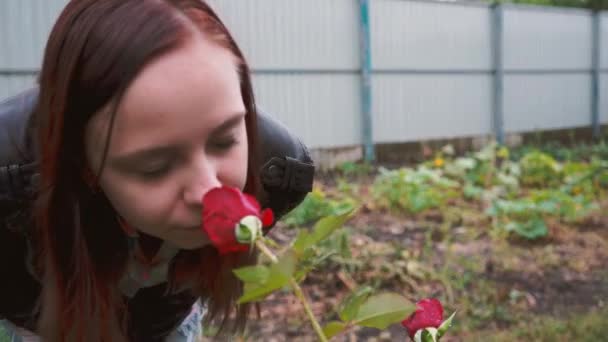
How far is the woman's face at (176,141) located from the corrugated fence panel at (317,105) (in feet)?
17.9

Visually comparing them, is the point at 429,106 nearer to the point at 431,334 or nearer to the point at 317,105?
the point at 317,105

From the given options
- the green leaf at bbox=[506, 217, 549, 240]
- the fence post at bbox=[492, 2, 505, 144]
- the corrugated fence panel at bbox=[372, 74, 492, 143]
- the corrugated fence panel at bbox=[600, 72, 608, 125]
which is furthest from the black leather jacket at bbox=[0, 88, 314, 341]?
the corrugated fence panel at bbox=[600, 72, 608, 125]

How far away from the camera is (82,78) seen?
660mm

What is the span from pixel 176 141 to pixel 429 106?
7.21 meters

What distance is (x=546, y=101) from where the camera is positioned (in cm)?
890

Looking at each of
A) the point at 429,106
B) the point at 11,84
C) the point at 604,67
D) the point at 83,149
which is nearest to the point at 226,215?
the point at 83,149

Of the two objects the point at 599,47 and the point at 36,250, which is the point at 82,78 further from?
the point at 599,47

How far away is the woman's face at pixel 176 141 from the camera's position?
0.55 meters

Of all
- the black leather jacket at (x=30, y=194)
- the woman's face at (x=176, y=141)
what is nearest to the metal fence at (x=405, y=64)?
the black leather jacket at (x=30, y=194)

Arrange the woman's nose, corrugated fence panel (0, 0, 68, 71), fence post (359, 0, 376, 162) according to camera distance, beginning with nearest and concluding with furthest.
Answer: the woman's nose
corrugated fence panel (0, 0, 68, 71)
fence post (359, 0, 376, 162)

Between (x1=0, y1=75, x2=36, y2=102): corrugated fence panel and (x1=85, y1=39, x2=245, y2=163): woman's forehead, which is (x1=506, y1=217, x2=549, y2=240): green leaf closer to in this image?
(x1=85, y1=39, x2=245, y2=163): woman's forehead

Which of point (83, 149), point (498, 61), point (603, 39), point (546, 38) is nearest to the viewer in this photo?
point (83, 149)

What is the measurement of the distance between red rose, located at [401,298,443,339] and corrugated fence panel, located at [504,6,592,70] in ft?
27.3

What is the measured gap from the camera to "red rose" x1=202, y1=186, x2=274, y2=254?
384 mm
